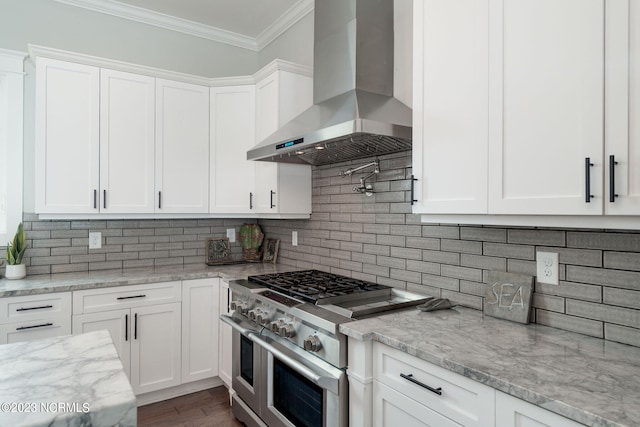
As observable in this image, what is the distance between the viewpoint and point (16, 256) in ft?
8.95

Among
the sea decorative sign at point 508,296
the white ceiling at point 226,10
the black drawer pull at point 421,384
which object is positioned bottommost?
the black drawer pull at point 421,384

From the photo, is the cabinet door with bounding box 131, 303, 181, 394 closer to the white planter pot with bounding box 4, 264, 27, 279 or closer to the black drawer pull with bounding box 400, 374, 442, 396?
the white planter pot with bounding box 4, 264, 27, 279

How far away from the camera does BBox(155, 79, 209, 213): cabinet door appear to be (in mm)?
3098

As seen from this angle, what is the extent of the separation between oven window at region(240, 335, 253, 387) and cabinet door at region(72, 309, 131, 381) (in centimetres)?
83

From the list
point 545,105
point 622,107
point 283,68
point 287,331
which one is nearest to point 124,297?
point 287,331

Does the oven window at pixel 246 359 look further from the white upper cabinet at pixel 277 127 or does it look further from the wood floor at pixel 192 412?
the white upper cabinet at pixel 277 127

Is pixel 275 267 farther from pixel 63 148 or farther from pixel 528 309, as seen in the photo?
pixel 528 309

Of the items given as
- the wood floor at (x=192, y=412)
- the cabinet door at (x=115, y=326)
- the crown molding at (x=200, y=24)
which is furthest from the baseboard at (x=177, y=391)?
the crown molding at (x=200, y=24)

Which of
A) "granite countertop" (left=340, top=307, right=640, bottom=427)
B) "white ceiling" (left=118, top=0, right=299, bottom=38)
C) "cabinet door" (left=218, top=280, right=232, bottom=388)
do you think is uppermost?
"white ceiling" (left=118, top=0, right=299, bottom=38)

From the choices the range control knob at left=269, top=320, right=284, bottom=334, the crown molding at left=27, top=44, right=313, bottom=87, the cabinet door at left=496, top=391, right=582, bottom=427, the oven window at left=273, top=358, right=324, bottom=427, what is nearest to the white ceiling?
the crown molding at left=27, top=44, right=313, bottom=87

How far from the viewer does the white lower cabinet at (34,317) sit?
2.42 metres

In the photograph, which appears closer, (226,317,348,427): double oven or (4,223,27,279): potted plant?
(226,317,348,427): double oven

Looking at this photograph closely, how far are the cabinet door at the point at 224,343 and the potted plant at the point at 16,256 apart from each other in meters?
1.36

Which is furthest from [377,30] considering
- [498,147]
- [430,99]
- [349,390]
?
[349,390]
